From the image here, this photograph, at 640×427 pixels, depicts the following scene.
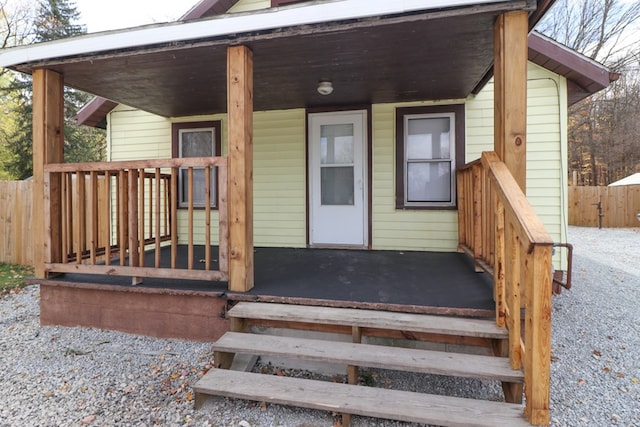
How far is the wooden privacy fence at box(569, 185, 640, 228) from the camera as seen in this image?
1257 cm

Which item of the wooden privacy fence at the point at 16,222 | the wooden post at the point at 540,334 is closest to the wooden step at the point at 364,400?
the wooden post at the point at 540,334

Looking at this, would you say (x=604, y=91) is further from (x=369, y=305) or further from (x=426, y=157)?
(x=369, y=305)

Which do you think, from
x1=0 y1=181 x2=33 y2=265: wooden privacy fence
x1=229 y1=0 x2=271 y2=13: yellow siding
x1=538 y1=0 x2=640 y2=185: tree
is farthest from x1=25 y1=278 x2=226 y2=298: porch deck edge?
x1=538 y1=0 x2=640 y2=185: tree

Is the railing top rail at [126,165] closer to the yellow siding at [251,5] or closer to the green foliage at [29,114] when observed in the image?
the yellow siding at [251,5]

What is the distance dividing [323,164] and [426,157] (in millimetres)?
1436

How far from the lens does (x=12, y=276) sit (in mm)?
5562

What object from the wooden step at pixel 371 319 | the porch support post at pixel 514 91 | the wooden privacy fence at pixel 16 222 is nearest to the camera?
the wooden step at pixel 371 319

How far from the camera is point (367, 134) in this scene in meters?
4.75

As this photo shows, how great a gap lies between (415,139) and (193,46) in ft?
9.85

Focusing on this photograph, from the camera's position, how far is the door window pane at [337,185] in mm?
4836

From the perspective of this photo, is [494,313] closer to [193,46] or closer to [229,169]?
[229,169]

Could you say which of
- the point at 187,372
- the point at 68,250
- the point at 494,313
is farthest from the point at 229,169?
the point at 494,313

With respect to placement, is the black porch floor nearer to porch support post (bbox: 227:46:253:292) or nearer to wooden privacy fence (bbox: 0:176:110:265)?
porch support post (bbox: 227:46:253:292)

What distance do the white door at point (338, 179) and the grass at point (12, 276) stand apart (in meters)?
4.50
